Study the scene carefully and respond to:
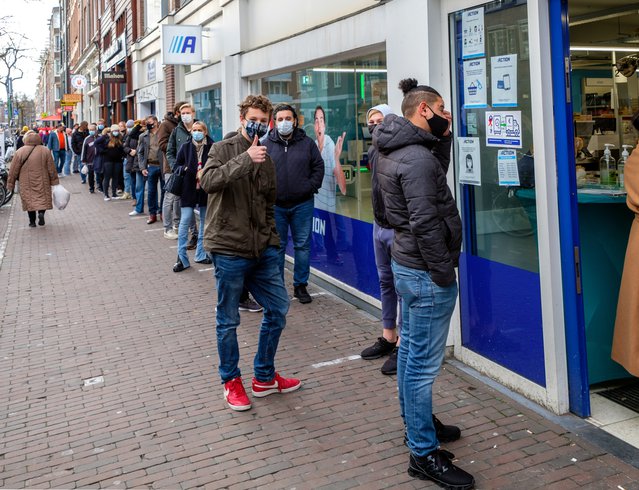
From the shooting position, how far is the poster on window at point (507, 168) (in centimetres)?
446

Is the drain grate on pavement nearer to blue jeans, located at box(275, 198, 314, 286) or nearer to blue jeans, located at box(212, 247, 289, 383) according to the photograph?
blue jeans, located at box(212, 247, 289, 383)

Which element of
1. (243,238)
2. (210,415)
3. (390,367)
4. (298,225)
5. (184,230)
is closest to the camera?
(243,238)

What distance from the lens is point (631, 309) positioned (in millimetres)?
4176

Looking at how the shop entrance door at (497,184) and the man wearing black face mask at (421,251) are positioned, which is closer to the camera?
the man wearing black face mask at (421,251)

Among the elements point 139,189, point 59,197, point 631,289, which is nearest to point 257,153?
point 631,289

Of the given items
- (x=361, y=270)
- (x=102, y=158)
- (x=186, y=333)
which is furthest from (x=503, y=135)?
→ (x=102, y=158)

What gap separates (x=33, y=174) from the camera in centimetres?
1273

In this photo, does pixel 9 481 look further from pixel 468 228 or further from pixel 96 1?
pixel 96 1

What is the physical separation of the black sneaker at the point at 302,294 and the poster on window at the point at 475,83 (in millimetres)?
2910

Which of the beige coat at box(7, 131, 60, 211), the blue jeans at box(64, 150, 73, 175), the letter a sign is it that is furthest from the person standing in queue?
the blue jeans at box(64, 150, 73, 175)

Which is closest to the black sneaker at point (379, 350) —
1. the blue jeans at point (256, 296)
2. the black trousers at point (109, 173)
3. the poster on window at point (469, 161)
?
the blue jeans at point (256, 296)

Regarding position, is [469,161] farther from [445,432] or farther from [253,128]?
[445,432]

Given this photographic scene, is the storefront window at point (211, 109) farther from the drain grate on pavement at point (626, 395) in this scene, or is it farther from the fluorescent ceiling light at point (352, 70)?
the drain grate on pavement at point (626, 395)

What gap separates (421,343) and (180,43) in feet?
31.8
